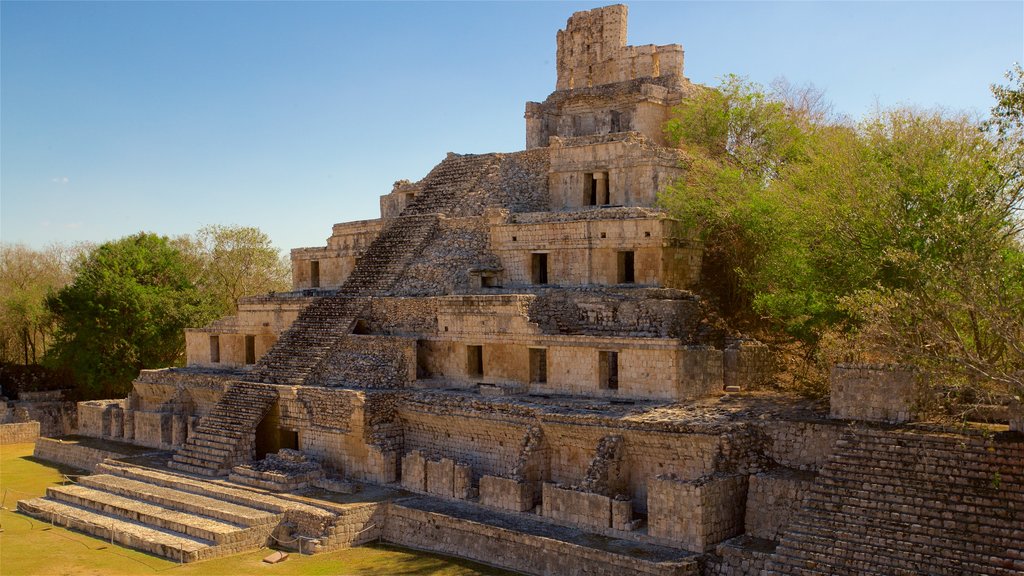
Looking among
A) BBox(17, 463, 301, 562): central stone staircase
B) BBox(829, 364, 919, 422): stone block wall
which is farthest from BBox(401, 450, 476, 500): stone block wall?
BBox(829, 364, 919, 422): stone block wall

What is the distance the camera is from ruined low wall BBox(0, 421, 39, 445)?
104 feet

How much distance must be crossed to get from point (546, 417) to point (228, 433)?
7.91m

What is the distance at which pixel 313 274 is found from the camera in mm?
29312

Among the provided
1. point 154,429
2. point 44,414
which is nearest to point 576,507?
point 154,429

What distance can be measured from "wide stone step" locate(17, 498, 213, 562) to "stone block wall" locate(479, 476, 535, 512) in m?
4.94

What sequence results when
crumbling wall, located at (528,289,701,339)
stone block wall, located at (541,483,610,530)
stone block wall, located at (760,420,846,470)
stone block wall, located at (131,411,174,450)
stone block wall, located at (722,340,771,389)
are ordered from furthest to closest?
stone block wall, located at (131,411,174,450) < crumbling wall, located at (528,289,701,339) < stone block wall, located at (722,340,771,389) < stone block wall, located at (541,483,610,530) < stone block wall, located at (760,420,846,470)

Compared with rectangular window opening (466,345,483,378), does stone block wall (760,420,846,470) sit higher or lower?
lower

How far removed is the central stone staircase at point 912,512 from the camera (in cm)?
1162

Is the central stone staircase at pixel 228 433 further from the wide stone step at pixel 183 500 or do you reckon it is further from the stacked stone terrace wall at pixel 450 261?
the stacked stone terrace wall at pixel 450 261

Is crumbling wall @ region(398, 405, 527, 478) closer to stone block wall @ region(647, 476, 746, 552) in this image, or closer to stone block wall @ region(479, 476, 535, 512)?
stone block wall @ region(479, 476, 535, 512)

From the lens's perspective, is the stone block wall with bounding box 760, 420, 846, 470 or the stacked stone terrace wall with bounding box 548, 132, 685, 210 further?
the stacked stone terrace wall with bounding box 548, 132, 685, 210

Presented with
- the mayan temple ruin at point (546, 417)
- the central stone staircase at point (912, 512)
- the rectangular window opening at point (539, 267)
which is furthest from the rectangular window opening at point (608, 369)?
the central stone staircase at point (912, 512)

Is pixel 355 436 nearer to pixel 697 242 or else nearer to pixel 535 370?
pixel 535 370

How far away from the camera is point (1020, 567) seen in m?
11.1
